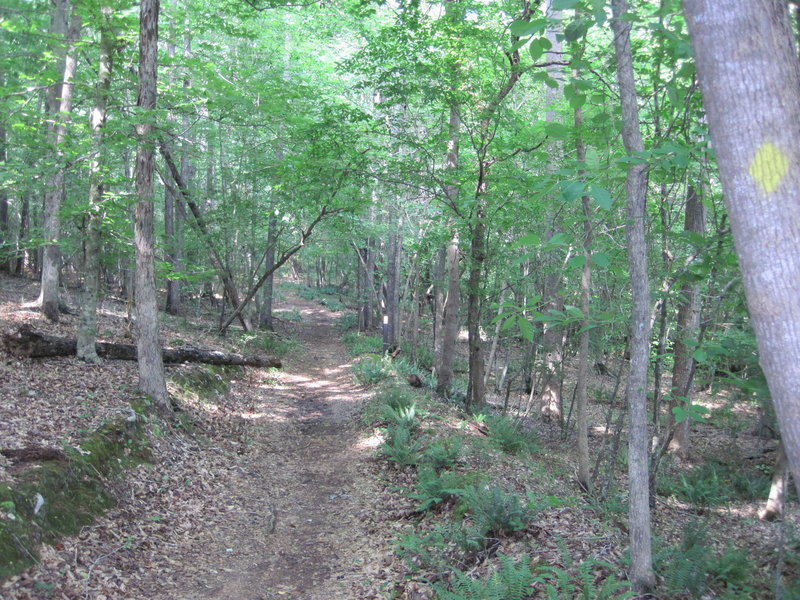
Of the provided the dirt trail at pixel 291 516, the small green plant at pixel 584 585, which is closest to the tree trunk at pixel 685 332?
the small green plant at pixel 584 585

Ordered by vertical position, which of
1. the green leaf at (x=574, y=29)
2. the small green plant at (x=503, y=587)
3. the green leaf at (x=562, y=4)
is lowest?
the small green plant at (x=503, y=587)

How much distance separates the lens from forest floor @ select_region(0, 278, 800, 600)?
5047 millimetres

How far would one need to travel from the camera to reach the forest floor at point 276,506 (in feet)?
16.6

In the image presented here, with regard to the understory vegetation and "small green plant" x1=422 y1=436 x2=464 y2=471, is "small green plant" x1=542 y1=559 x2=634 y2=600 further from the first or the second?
"small green plant" x1=422 y1=436 x2=464 y2=471

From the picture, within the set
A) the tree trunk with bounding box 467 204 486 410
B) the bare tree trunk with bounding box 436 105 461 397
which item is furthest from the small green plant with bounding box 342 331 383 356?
the tree trunk with bounding box 467 204 486 410

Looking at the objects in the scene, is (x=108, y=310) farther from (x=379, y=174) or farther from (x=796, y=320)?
(x=796, y=320)

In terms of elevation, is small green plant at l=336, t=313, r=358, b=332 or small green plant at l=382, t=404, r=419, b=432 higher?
small green plant at l=336, t=313, r=358, b=332

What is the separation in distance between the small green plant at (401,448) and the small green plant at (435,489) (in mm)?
1030

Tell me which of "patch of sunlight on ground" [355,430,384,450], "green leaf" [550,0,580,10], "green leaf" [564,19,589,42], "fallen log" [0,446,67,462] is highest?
"green leaf" [564,19,589,42]

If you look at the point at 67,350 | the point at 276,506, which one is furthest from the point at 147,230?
the point at 276,506

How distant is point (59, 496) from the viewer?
517cm

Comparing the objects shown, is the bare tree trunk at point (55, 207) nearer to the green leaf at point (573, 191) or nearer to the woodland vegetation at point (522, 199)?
the woodland vegetation at point (522, 199)

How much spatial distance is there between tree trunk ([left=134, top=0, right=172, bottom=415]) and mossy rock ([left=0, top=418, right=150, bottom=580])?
1520 millimetres

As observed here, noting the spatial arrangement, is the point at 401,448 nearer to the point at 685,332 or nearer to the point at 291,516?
the point at 291,516
